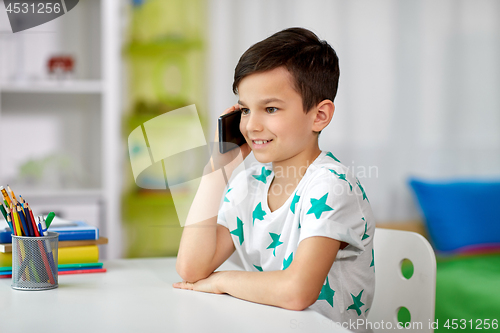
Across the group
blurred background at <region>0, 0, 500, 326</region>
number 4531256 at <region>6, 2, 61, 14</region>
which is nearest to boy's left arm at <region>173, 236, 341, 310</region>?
blurred background at <region>0, 0, 500, 326</region>

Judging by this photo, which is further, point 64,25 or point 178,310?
point 64,25

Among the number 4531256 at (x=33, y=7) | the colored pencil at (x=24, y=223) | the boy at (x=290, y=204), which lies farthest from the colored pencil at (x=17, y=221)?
the number 4531256 at (x=33, y=7)

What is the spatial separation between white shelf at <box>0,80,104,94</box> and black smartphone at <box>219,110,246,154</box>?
1270 millimetres

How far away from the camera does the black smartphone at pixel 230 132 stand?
0.95 metres

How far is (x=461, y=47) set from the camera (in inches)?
96.6

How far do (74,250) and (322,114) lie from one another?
0.53m

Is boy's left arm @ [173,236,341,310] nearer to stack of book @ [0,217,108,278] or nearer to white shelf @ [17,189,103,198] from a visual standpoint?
stack of book @ [0,217,108,278]

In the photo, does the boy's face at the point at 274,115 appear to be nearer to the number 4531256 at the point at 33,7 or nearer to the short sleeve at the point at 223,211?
the short sleeve at the point at 223,211

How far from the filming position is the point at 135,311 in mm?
681

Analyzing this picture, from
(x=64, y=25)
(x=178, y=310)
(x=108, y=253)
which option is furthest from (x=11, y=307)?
(x=64, y=25)

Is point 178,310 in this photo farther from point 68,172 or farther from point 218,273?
point 68,172

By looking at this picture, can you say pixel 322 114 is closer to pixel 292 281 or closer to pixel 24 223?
pixel 292 281

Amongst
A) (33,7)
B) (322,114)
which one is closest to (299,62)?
(322,114)

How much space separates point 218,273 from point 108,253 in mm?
1463
